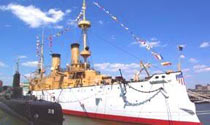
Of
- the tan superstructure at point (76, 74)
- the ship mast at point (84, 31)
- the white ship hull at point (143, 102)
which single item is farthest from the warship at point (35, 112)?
the ship mast at point (84, 31)

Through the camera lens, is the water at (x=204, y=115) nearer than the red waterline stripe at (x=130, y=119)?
No

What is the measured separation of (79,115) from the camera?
26.2 meters

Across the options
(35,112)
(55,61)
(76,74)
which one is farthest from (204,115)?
(35,112)

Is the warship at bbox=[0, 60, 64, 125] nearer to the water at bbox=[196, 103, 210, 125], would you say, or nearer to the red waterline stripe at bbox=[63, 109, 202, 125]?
the red waterline stripe at bbox=[63, 109, 202, 125]

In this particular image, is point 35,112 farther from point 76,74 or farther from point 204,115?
point 204,115

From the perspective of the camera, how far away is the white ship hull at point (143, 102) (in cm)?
1819

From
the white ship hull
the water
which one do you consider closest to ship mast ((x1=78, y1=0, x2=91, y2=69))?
the white ship hull

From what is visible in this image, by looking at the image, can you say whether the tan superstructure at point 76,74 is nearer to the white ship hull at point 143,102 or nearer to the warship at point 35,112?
the white ship hull at point 143,102

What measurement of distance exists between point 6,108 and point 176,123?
11.8m

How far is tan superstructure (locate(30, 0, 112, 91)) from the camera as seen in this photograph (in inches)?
1085

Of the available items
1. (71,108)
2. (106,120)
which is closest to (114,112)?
(106,120)

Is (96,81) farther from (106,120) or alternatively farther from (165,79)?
(165,79)

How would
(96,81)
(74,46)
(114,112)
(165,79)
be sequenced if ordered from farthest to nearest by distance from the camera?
(74,46), (96,81), (114,112), (165,79)

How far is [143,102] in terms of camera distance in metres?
20.0
